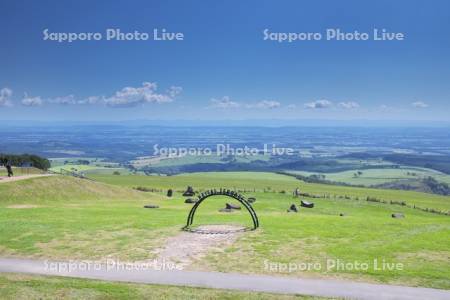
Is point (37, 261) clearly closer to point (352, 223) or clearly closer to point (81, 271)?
point (81, 271)

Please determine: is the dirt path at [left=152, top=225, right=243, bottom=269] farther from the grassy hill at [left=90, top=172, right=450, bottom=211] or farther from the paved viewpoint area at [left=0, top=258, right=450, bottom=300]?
the grassy hill at [left=90, top=172, right=450, bottom=211]

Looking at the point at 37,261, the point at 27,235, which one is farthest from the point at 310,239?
the point at 27,235

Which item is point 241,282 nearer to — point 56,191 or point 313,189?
point 56,191

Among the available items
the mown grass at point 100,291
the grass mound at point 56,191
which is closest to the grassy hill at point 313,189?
the grass mound at point 56,191

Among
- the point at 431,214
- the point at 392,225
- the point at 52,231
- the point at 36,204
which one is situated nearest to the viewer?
the point at 52,231

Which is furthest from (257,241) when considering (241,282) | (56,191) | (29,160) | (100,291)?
(29,160)

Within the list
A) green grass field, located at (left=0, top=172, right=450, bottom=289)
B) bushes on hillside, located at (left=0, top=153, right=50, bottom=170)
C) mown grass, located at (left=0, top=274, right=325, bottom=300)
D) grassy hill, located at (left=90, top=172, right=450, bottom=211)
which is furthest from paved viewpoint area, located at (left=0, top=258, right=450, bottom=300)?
bushes on hillside, located at (left=0, top=153, right=50, bottom=170)
